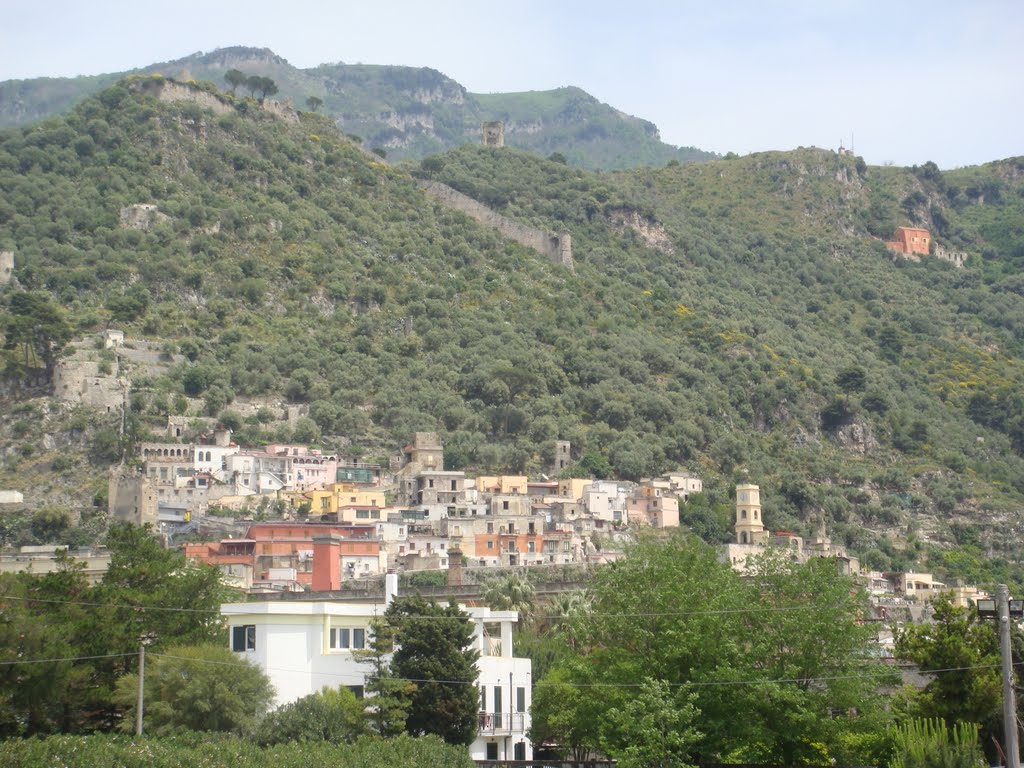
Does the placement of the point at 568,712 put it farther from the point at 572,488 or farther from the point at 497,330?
the point at 497,330

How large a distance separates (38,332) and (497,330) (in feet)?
134

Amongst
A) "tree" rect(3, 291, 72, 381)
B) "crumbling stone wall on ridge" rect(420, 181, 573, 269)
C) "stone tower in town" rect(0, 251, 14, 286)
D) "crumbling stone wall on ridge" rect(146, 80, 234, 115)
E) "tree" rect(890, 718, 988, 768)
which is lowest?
"tree" rect(890, 718, 988, 768)

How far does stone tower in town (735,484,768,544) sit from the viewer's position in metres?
118

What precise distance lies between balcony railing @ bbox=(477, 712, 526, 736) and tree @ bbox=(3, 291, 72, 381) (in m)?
73.9

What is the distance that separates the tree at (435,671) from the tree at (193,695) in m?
5.09

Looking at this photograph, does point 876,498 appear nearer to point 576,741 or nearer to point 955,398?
point 955,398

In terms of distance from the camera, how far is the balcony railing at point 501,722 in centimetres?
5788

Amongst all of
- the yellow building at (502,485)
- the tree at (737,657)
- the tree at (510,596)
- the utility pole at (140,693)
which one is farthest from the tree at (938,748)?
the yellow building at (502,485)

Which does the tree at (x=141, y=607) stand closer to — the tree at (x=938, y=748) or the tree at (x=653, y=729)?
the tree at (x=653, y=729)

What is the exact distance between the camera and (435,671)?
5356 cm

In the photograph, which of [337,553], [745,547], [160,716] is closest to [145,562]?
[160,716]

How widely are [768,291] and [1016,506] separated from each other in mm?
53512

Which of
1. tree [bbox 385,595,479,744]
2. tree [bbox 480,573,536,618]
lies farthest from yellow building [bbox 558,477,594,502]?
tree [bbox 385,595,479,744]

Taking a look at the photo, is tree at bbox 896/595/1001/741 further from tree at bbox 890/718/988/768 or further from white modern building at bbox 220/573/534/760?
white modern building at bbox 220/573/534/760
